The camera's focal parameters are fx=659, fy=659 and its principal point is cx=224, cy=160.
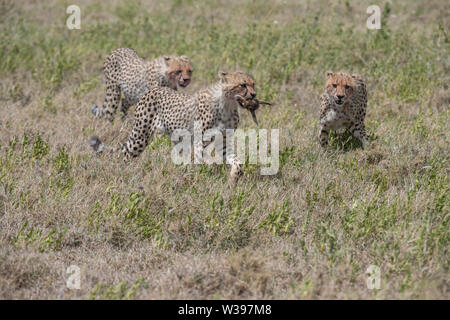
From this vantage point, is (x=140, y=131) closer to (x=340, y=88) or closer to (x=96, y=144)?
(x=96, y=144)

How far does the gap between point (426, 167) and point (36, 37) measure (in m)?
6.18

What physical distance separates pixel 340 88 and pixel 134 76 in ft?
7.67

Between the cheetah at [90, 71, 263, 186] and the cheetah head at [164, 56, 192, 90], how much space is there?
64 cm

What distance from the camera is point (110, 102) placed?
7383mm

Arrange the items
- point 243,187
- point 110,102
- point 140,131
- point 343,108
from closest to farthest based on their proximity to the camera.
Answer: point 243,187, point 140,131, point 343,108, point 110,102

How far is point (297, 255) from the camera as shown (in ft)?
14.3

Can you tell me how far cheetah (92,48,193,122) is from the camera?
6.91 meters

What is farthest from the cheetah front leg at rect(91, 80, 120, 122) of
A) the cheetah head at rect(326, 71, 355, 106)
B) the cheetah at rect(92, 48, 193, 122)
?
the cheetah head at rect(326, 71, 355, 106)

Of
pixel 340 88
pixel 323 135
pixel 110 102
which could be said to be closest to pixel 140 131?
pixel 110 102

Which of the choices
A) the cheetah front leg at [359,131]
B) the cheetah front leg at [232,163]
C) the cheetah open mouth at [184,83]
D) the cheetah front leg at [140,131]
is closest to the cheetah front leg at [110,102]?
the cheetah open mouth at [184,83]

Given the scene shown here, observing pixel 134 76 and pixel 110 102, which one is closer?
pixel 134 76

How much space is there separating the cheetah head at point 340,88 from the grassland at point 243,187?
401mm

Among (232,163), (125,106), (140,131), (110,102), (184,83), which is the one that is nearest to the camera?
(232,163)
